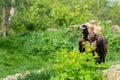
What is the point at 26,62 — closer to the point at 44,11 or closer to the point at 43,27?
the point at 43,27

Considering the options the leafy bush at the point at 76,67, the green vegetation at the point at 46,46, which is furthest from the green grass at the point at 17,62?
the leafy bush at the point at 76,67

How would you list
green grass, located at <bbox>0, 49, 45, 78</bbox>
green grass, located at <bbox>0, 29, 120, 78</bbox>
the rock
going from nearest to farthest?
1. the rock
2. green grass, located at <bbox>0, 49, 45, 78</bbox>
3. green grass, located at <bbox>0, 29, 120, 78</bbox>

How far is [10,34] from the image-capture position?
1964 cm

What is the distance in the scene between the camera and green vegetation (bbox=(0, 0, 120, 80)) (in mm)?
6312

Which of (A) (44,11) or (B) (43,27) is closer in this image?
(B) (43,27)

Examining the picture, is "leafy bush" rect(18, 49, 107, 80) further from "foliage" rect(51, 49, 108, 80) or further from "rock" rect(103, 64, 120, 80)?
"rock" rect(103, 64, 120, 80)

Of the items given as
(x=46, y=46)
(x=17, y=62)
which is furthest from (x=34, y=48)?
(x=17, y=62)

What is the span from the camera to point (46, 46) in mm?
17109

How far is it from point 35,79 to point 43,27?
12358 mm

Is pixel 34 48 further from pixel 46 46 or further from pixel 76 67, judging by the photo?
pixel 76 67

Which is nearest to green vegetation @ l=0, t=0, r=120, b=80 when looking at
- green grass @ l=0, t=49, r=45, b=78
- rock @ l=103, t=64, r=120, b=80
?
green grass @ l=0, t=49, r=45, b=78

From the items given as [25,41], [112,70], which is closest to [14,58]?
[25,41]

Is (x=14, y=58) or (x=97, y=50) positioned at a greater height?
(x=97, y=50)

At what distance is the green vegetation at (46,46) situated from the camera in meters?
6.31
